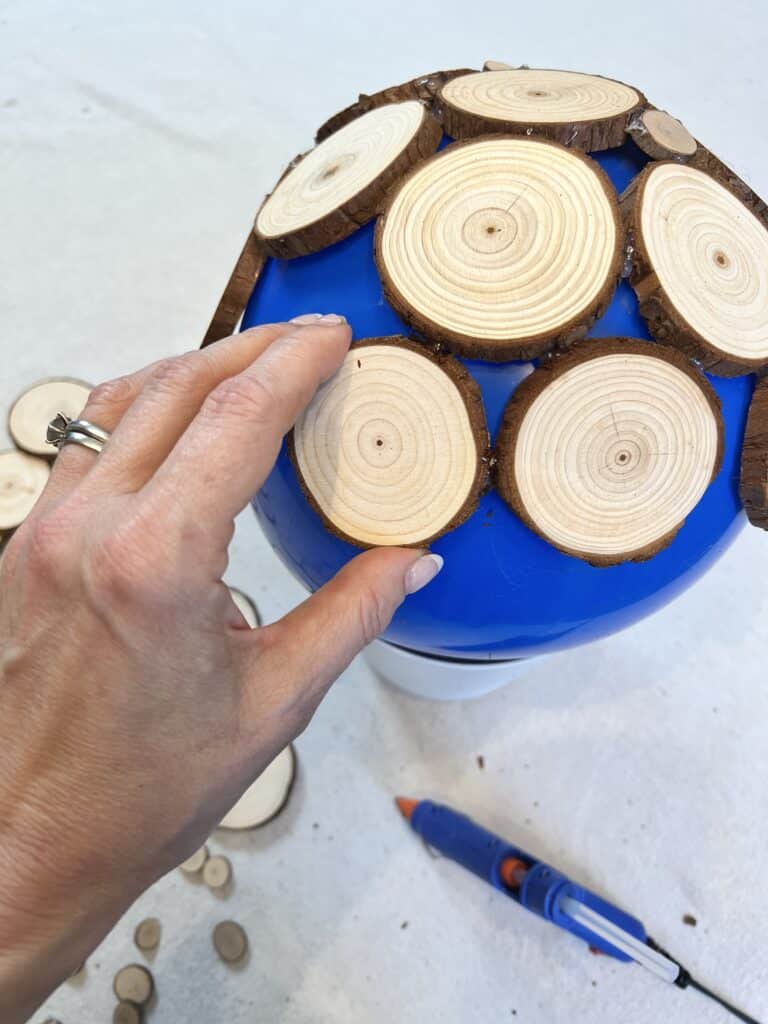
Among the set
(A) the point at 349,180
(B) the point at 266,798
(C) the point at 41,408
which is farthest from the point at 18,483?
(A) the point at 349,180

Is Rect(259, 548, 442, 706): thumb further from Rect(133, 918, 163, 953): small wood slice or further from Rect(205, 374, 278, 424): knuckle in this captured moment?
Rect(133, 918, 163, 953): small wood slice

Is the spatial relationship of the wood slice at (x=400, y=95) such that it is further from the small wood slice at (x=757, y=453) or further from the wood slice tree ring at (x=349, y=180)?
the small wood slice at (x=757, y=453)

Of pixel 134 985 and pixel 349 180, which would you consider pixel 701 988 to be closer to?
pixel 134 985

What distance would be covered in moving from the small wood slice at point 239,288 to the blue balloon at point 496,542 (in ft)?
0.04

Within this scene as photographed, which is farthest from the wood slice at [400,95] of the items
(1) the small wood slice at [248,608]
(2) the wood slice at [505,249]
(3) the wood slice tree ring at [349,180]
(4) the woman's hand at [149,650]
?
(1) the small wood slice at [248,608]

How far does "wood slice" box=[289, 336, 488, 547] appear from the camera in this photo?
66 centimetres

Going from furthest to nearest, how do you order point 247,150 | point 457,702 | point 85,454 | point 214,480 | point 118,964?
point 247,150, point 457,702, point 118,964, point 85,454, point 214,480

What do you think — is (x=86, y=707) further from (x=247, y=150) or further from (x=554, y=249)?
(x=247, y=150)

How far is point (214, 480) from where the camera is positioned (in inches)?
22.5

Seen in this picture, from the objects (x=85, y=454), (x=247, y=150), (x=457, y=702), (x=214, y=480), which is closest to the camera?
(x=214, y=480)

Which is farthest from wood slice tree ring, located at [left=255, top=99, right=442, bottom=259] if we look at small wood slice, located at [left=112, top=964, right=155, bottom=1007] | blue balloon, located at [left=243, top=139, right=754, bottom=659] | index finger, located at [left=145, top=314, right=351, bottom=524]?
small wood slice, located at [left=112, top=964, right=155, bottom=1007]

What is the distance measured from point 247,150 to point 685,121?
933 mm

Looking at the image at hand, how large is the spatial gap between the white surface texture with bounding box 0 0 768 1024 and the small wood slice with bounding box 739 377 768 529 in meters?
0.62

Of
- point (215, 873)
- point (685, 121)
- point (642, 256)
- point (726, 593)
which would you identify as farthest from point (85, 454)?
point (685, 121)
